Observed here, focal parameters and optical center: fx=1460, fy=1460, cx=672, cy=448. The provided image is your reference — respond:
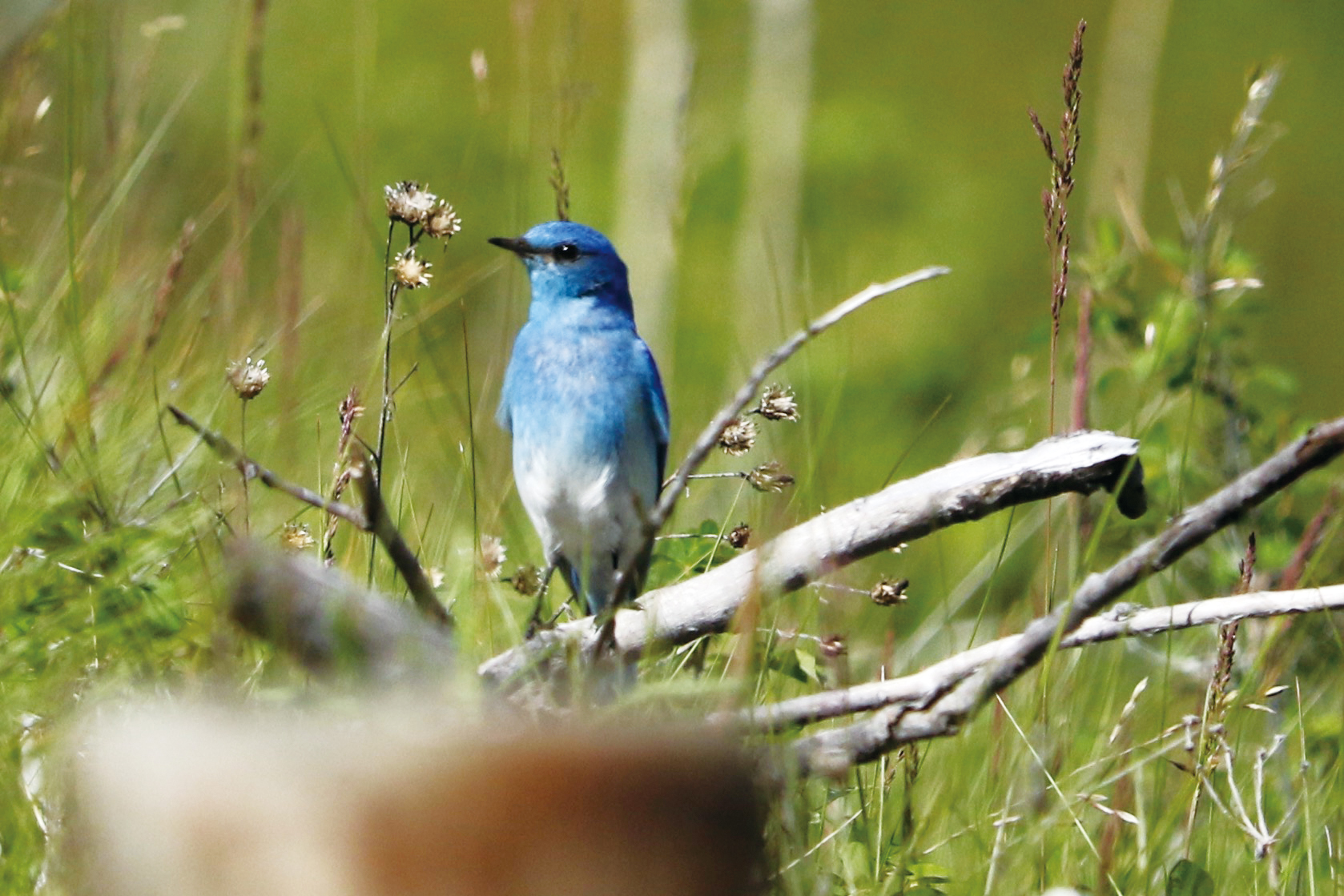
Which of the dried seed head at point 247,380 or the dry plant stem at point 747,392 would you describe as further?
the dried seed head at point 247,380

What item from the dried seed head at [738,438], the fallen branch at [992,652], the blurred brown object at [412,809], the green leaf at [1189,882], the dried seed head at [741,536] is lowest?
the green leaf at [1189,882]

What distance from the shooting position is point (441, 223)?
87.3 inches

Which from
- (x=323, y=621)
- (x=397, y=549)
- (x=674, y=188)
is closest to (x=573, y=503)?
(x=674, y=188)

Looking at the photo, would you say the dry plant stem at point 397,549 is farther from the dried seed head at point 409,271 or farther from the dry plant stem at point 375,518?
the dried seed head at point 409,271

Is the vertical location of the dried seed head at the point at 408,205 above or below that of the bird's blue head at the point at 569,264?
below

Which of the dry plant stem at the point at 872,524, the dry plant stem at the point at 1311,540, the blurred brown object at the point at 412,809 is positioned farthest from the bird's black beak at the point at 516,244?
the blurred brown object at the point at 412,809

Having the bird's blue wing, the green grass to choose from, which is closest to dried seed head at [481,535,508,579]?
the green grass

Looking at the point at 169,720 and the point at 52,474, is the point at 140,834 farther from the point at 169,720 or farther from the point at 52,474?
the point at 52,474

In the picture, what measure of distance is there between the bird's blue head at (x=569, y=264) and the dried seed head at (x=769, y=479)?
1.38 metres

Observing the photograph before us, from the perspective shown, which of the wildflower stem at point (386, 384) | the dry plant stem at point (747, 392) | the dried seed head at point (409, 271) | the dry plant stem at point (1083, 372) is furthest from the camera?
the dry plant stem at point (1083, 372)

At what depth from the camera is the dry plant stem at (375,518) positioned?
1.58 metres

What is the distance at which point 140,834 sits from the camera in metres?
1.11

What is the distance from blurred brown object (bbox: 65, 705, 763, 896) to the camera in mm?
1066

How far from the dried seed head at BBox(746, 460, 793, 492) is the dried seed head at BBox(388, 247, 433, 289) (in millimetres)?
576
